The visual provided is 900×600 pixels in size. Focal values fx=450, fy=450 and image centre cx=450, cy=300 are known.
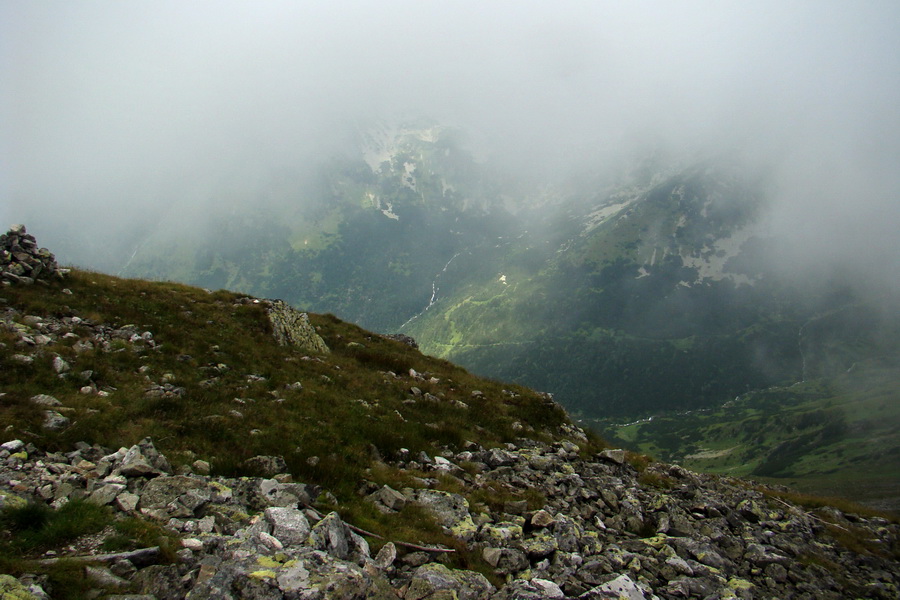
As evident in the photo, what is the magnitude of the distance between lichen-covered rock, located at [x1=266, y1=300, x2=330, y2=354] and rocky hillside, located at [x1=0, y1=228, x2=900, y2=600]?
1.64 metres

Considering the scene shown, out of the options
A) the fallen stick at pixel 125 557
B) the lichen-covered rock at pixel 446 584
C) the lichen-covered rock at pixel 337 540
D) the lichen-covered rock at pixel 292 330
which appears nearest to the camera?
the fallen stick at pixel 125 557

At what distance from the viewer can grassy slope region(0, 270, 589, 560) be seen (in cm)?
1409

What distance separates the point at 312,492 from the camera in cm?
1285

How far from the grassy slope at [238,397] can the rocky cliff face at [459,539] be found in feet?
3.52

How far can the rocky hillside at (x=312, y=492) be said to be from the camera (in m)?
8.84

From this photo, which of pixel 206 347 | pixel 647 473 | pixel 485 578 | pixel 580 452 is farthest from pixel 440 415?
pixel 485 578

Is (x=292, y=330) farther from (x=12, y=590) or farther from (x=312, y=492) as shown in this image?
(x=12, y=590)

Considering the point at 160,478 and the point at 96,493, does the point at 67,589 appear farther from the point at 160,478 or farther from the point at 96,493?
the point at 160,478

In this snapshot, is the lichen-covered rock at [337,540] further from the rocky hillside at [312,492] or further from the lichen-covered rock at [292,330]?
the lichen-covered rock at [292,330]

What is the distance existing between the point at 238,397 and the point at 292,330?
43.0ft

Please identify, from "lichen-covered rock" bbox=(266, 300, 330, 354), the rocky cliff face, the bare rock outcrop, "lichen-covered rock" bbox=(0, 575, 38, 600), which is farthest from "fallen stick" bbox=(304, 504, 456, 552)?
the bare rock outcrop

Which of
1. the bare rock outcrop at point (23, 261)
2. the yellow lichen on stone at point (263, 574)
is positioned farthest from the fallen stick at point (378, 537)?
the bare rock outcrop at point (23, 261)

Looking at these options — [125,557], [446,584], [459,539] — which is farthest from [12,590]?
[459,539]

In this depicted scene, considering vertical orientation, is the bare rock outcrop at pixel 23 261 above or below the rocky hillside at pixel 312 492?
above
